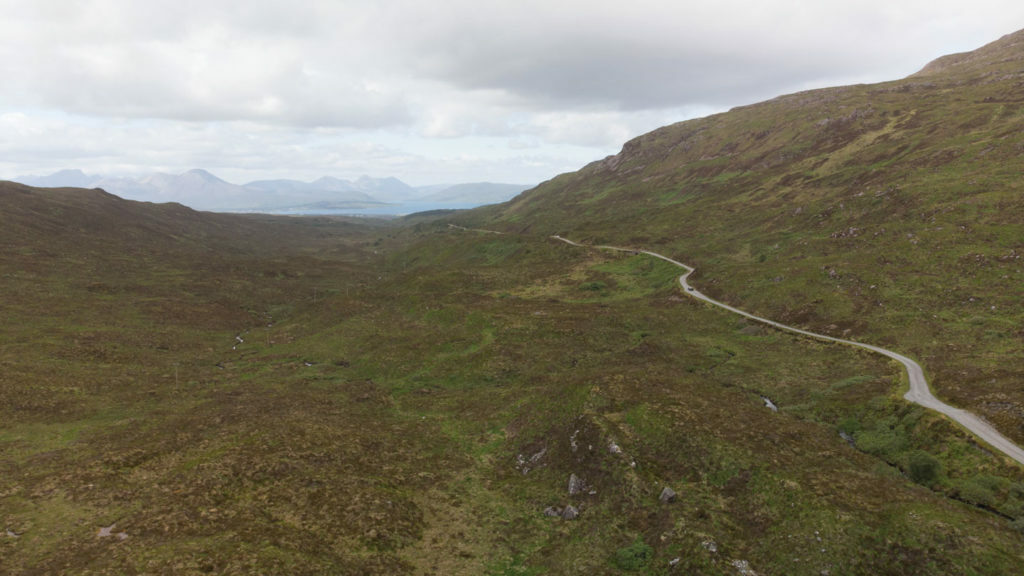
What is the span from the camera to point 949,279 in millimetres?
62438

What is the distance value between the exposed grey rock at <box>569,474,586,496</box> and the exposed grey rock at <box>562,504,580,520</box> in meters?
1.75

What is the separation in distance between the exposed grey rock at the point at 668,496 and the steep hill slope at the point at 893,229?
960 inches

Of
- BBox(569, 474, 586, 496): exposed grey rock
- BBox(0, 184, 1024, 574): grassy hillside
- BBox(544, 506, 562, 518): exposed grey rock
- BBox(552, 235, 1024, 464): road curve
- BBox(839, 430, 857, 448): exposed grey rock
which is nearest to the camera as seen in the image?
BBox(0, 184, 1024, 574): grassy hillside

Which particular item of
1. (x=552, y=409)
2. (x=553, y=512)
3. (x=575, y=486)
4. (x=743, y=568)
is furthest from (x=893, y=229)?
(x=553, y=512)

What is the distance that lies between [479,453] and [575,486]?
36.2ft

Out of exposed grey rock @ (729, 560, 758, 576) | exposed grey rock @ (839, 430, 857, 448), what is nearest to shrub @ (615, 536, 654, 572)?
exposed grey rock @ (729, 560, 758, 576)

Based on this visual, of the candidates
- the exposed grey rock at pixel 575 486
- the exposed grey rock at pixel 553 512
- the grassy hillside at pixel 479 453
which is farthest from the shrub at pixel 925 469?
the exposed grey rock at pixel 553 512

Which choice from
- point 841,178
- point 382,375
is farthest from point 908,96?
point 382,375

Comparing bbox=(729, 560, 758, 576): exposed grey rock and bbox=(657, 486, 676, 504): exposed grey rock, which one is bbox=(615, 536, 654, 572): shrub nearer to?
bbox=(657, 486, 676, 504): exposed grey rock

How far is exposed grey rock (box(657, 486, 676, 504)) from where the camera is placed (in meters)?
29.0

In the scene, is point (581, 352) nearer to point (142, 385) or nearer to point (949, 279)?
point (949, 279)

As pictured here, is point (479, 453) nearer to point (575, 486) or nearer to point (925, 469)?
point (575, 486)

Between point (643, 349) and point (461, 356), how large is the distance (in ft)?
86.0

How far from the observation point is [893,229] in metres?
83.1
